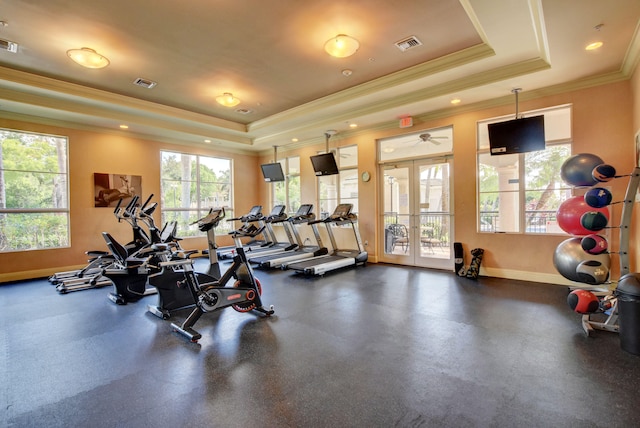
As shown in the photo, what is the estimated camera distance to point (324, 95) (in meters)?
6.43

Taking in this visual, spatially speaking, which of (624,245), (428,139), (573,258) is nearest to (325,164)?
(428,139)

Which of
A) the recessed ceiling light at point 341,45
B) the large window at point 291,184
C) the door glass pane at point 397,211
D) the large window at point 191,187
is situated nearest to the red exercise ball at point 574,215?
the door glass pane at point 397,211

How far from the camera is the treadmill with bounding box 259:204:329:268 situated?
7.11 metres

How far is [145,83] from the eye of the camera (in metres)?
5.64

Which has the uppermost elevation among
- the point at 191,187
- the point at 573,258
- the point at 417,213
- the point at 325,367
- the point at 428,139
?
the point at 428,139

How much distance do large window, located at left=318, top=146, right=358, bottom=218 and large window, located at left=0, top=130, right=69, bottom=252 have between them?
6.14 m

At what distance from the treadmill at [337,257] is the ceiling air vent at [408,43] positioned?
12.5 ft

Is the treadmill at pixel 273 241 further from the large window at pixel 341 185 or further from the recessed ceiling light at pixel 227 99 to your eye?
the recessed ceiling light at pixel 227 99

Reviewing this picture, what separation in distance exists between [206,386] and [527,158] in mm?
6159

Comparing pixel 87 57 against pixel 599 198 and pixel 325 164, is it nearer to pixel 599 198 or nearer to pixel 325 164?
pixel 325 164

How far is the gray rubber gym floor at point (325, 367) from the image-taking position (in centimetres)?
208

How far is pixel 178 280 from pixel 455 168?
217 inches

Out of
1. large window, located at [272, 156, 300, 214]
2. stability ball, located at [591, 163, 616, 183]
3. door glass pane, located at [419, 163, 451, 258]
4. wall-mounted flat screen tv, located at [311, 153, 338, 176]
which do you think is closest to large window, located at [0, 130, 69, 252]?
large window, located at [272, 156, 300, 214]

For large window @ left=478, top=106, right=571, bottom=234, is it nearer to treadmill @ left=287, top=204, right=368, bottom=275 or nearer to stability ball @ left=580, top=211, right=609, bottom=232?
stability ball @ left=580, top=211, right=609, bottom=232
